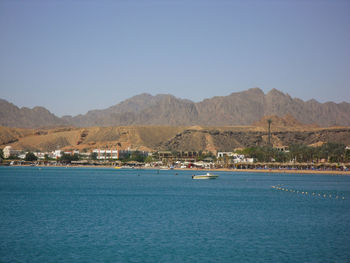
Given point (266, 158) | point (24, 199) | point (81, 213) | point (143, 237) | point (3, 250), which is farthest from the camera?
point (266, 158)

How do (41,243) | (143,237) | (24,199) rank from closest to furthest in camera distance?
(41,243), (143,237), (24,199)

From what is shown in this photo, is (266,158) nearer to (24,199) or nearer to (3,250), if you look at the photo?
(24,199)

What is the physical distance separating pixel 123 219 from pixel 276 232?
510 inches

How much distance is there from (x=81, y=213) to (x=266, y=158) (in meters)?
154

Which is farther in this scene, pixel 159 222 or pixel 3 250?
pixel 159 222

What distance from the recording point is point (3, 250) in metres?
30.1

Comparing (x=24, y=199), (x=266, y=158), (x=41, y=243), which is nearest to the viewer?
(x=41, y=243)

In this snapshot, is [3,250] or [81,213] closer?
[3,250]

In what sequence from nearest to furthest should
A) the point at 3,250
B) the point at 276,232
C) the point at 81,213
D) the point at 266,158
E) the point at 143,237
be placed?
1. the point at 3,250
2. the point at 143,237
3. the point at 276,232
4. the point at 81,213
5. the point at 266,158

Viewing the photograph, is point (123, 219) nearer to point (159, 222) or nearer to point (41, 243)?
point (159, 222)

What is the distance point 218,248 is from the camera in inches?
1254

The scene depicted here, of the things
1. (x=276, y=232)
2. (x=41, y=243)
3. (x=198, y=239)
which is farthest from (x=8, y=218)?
(x=276, y=232)

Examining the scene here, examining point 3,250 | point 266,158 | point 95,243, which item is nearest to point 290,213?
point 95,243

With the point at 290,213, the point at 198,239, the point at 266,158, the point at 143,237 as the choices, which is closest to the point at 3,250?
the point at 143,237
